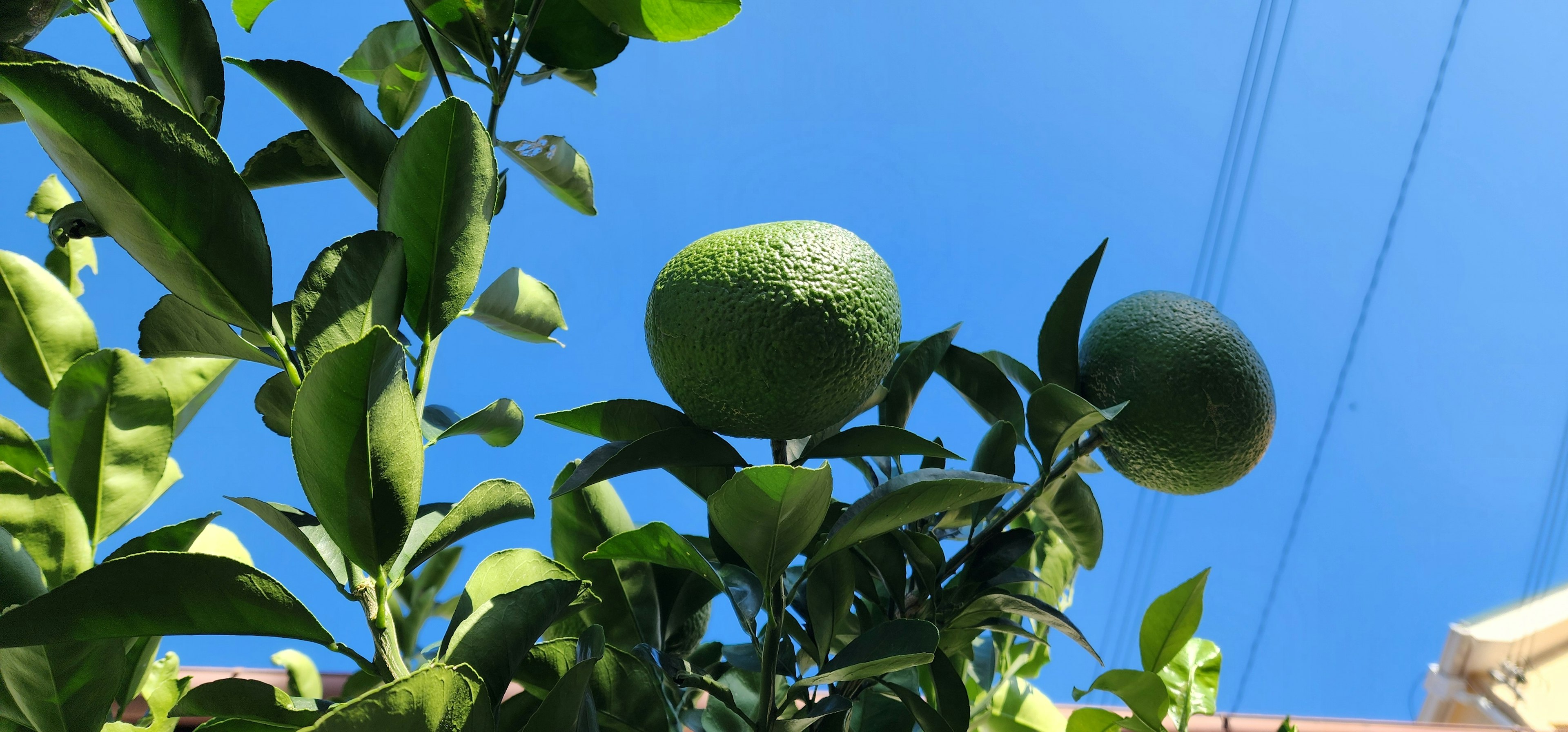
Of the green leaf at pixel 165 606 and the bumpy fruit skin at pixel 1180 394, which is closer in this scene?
the green leaf at pixel 165 606

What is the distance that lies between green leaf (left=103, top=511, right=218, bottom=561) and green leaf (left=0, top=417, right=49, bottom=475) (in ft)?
0.19

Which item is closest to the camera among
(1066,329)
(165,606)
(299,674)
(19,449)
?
(165,606)

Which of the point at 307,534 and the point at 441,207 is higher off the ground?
the point at 441,207

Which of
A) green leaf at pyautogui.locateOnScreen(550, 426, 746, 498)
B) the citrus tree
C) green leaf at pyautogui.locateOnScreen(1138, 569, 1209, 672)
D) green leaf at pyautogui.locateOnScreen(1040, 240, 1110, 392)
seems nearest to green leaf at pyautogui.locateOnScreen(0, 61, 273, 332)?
the citrus tree

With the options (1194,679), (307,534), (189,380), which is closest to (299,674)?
(189,380)

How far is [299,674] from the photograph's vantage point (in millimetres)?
523

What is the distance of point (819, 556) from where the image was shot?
0.30 m

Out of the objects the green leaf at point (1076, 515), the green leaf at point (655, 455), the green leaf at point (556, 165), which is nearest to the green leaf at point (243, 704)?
the green leaf at point (655, 455)

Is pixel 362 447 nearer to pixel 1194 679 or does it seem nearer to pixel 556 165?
pixel 556 165

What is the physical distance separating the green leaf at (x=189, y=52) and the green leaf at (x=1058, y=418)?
32cm

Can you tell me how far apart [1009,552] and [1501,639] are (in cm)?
245

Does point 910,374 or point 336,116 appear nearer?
point 336,116

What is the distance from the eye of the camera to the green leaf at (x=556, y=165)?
366 mm

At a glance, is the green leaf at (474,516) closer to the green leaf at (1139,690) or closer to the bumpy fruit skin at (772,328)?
the bumpy fruit skin at (772,328)
